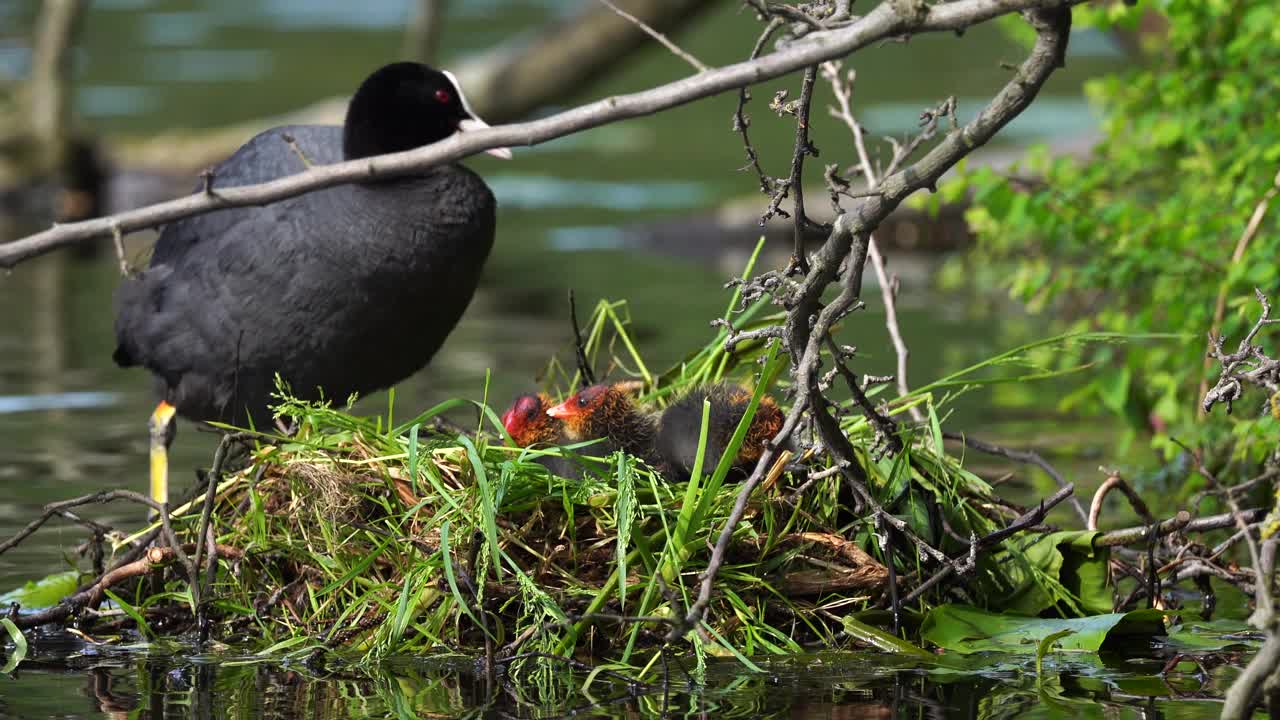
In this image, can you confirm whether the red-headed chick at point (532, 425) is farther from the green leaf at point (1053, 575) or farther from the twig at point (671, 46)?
the twig at point (671, 46)

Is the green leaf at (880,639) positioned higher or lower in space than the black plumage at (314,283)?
lower

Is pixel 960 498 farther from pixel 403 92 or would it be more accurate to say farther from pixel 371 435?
pixel 403 92

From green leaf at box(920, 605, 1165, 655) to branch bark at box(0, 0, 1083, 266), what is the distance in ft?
4.81

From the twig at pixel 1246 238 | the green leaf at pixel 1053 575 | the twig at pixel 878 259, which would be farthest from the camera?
the twig at pixel 1246 238

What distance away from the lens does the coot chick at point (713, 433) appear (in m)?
4.79

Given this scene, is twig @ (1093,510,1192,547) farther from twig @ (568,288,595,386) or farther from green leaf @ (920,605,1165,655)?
twig @ (568,288,595,386)

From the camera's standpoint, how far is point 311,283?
578 centimetres

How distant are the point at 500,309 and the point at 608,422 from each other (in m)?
8.22

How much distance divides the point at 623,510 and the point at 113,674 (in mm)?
1178

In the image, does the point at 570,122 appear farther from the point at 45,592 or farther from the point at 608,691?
the point at 45,592

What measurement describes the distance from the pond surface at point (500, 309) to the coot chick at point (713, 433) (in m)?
0.66

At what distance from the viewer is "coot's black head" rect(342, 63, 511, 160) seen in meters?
6.22

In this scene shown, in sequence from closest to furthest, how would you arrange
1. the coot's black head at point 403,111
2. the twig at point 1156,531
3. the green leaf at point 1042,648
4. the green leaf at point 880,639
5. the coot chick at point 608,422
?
the green leaf at point 1042,648, the green leaf at point 880,639, the twig at point 1156,531, the coot chick at point 608,422, the coot's black head at point 403,111

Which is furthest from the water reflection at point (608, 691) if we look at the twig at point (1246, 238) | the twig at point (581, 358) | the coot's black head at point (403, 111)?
the coot's black head at point (403, 111)
